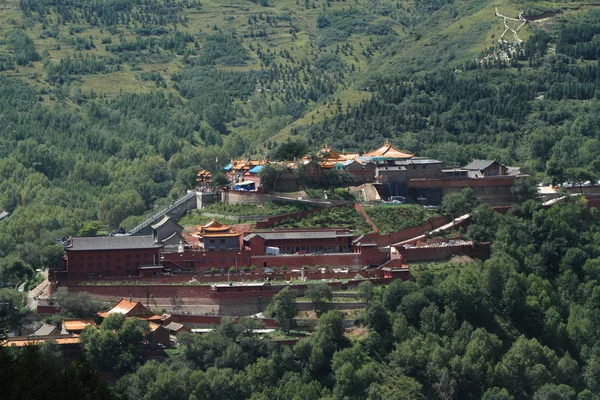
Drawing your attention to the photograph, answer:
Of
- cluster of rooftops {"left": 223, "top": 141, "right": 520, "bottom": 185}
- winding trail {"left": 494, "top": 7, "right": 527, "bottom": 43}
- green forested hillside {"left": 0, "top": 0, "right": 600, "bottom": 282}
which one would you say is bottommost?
green forested hillside {"left": 0, "top": 0, "right": 600, "bottom": 282}

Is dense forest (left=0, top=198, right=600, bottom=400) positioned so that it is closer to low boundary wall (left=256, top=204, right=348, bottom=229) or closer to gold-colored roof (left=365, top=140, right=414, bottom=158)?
low boundary wall (left=256, top=204, right=348, bottom=229)

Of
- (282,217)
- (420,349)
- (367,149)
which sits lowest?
(420,349)

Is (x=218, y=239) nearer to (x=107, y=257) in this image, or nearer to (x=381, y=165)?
(x=107, y=257)

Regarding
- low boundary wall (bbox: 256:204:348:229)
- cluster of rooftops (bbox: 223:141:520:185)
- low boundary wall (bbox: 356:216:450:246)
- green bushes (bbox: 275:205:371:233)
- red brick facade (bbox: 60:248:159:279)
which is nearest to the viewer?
red brick facade (bbox: 60:248:159:279)

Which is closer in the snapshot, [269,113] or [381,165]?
[381,165]

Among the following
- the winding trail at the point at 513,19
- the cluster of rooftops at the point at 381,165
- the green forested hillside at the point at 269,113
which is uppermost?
the winding trail at the point at 513,19

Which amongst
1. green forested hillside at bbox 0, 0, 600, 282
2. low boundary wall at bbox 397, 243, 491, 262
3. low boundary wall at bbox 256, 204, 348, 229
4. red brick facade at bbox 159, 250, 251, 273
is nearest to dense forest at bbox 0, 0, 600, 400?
green forested hillside at bbox 0, 0, 600, 282

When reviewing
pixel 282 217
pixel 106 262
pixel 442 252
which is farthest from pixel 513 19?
pixel 106 262

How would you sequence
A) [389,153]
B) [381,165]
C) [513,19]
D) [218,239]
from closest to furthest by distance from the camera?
[218,239] < [381,165] < [389,153] < [513,19]

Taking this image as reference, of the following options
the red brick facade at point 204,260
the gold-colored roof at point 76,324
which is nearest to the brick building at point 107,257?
the red brick facade at point 204,260

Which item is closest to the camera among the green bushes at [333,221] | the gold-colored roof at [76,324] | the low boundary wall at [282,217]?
the gold-colored roof at [76,324]

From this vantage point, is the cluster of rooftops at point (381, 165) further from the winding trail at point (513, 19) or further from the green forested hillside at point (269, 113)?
the winding trail at point (513, 19)

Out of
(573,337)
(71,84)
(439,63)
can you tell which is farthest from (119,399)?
(71,84)
